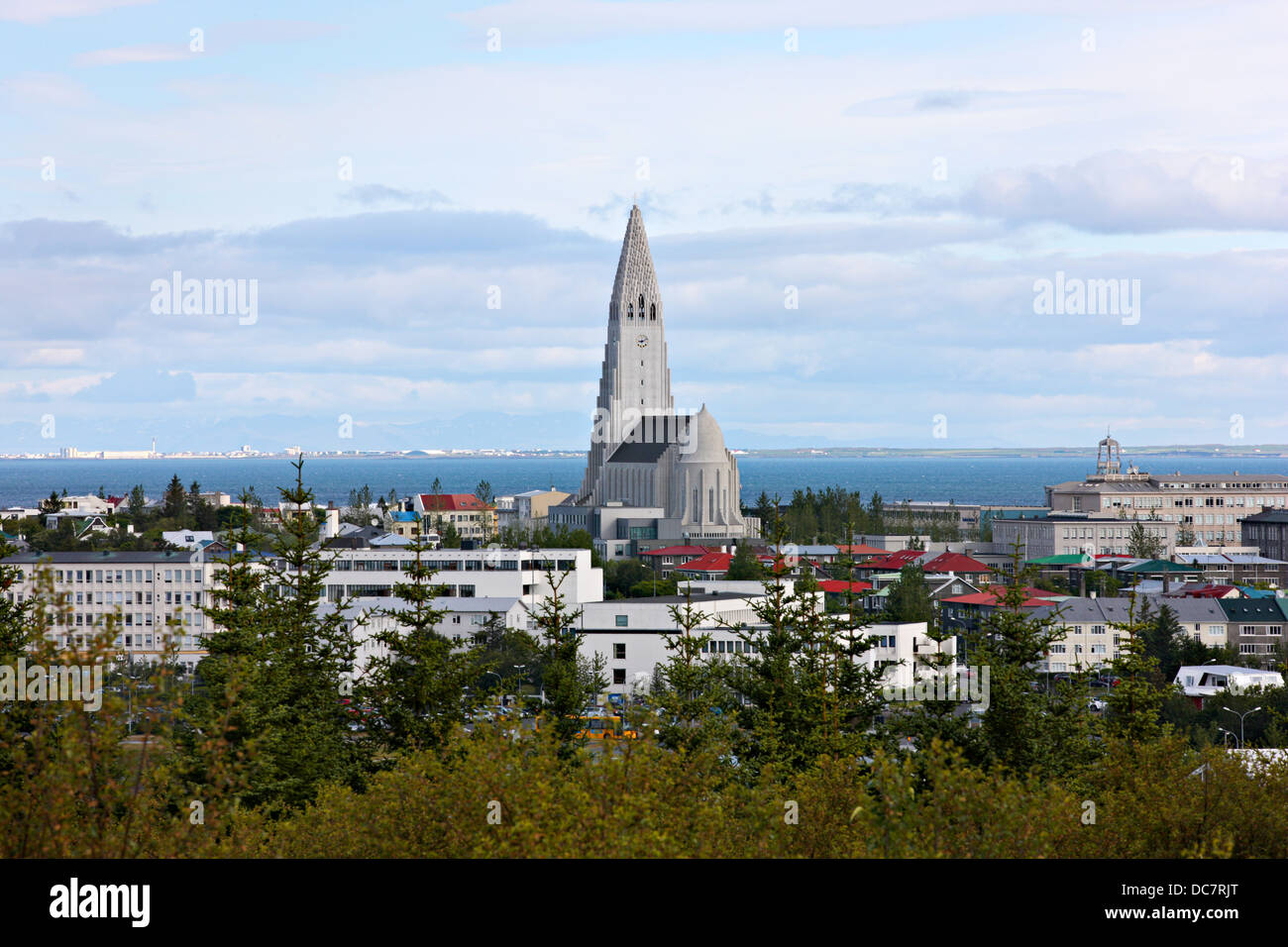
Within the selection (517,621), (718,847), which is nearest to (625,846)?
(718,847)

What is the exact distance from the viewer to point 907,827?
16641 millimetres

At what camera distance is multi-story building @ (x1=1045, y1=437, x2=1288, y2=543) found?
160 m

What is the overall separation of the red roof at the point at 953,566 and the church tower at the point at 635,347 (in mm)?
74098

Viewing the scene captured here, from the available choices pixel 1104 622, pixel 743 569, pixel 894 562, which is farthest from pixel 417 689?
pixel 894 562

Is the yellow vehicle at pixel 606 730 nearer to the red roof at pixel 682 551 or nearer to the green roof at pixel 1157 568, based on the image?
the green roof at pixel 1157 568

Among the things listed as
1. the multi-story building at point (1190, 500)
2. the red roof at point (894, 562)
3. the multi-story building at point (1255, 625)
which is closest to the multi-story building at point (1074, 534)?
the multi-story building at point (1190, 500)

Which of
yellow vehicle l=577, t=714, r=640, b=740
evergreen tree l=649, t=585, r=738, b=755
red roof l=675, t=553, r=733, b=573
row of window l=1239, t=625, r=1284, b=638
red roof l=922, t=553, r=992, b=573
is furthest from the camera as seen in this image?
red roof l=675, t=553, r=733, b=573

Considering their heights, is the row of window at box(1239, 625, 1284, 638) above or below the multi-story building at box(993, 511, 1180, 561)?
below

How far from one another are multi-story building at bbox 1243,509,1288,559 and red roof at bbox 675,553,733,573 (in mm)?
62416

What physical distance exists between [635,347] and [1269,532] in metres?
74.1

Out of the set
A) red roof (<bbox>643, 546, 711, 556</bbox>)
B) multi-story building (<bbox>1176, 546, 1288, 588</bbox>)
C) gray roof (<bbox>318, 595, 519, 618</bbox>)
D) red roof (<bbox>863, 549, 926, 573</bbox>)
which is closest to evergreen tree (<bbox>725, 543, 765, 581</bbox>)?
red roof (<bbox>863, 549, 926, 573</bbox>)

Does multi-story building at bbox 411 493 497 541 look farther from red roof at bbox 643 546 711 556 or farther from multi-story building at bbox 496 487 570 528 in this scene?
red roof at bbox 643 546 711 556
